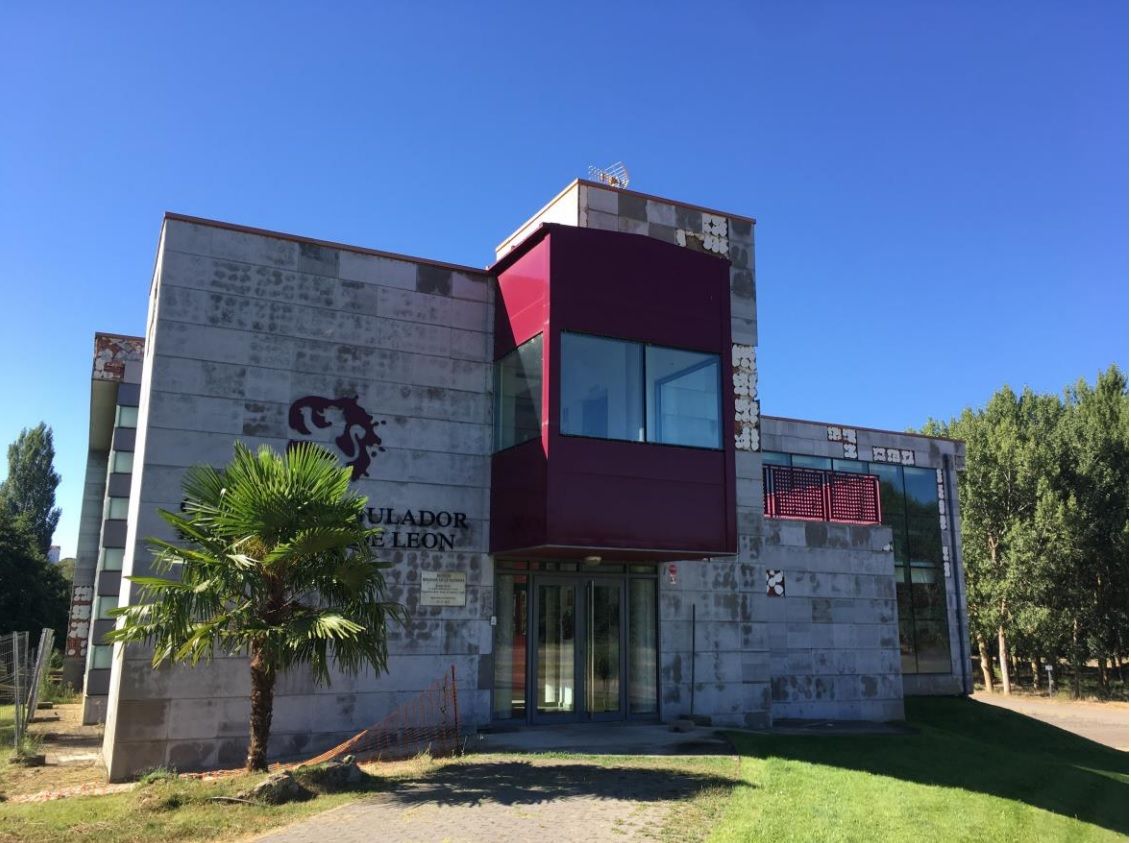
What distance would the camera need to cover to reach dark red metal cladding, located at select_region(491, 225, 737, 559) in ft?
43.9

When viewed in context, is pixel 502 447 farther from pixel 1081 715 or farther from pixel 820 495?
pixel 1081 715

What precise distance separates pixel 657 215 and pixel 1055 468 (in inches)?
1045

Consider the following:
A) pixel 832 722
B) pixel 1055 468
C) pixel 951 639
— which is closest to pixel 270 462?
pixel 832 722

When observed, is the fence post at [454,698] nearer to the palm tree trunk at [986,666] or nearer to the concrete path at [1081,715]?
the concrete path at [1081,715]

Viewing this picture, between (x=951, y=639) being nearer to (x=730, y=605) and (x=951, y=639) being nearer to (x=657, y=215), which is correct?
(x=730, y=605)

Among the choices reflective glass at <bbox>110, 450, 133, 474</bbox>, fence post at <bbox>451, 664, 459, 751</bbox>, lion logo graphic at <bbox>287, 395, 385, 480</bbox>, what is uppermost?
reflective glass at <bbox>110, 450, 133, 474</bbox>

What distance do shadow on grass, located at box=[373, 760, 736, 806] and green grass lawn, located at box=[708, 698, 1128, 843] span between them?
73cm

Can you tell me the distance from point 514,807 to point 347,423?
7112 mm

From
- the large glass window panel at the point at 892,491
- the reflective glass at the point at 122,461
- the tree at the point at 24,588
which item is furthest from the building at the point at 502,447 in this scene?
the tree at the point at 24,588

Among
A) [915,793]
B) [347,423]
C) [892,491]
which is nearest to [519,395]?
[347,423]

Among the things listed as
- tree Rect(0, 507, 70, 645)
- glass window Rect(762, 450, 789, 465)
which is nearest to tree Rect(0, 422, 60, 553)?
tree Rect(0, 507, 70, 645)

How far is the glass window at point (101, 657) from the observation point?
63.0 feet

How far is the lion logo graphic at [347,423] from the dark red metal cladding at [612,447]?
2.18 metres

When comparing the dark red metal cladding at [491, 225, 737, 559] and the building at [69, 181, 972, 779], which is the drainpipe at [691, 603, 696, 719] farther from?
the dark red metal cladding at [491, 225, 737, 559]
